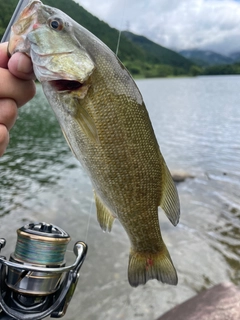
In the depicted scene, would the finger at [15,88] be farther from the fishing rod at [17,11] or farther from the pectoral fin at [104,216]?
the pectoral fin at [104,216]

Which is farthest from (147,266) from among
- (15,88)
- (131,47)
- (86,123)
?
(131,47)

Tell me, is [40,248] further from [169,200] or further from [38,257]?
[169,200]

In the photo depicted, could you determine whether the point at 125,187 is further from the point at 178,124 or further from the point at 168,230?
the point at 178,124

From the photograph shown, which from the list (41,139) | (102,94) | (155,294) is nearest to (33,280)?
(102,94)

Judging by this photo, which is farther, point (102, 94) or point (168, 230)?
point (168, 230)

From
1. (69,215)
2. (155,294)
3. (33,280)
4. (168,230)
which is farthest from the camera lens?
(69,215)

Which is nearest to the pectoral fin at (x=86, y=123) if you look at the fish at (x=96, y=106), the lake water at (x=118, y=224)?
the fish at (x=96, y=106)
